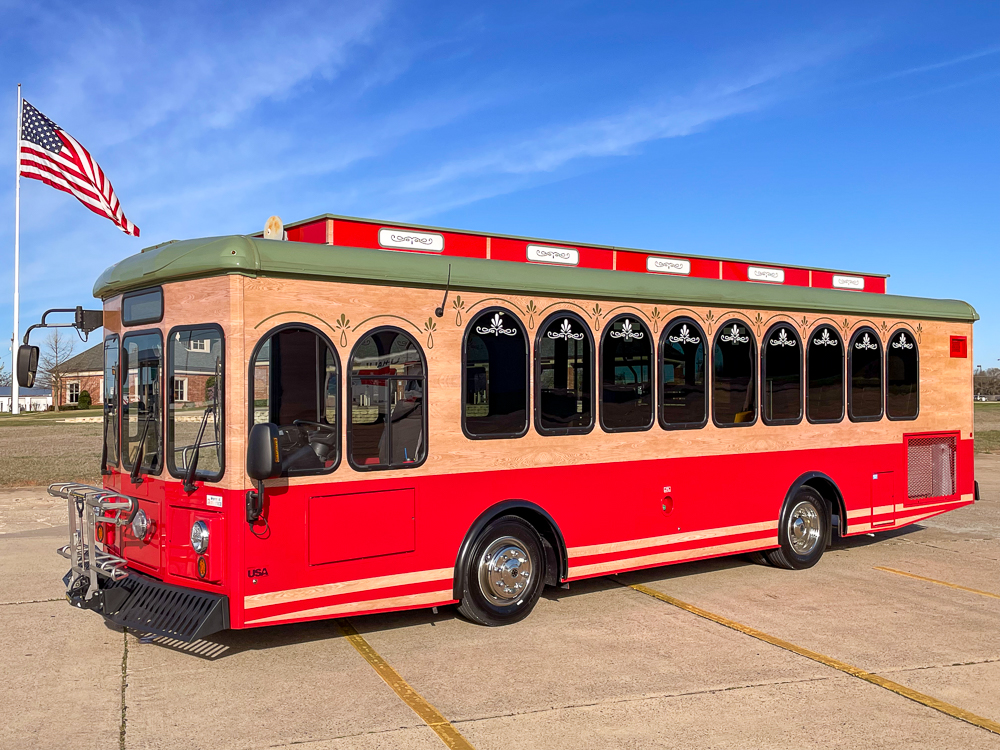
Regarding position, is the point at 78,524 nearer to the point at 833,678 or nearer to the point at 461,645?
the point at 461,645

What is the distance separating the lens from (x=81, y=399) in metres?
72.0

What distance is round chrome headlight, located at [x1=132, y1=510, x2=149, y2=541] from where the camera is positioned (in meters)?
6.09

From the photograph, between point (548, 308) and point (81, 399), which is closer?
point (548, 308)

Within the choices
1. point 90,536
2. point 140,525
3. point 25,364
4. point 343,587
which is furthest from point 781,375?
point 25,364

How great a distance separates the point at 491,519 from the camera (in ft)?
21.9

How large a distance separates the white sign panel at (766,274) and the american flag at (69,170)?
13810 millimetres

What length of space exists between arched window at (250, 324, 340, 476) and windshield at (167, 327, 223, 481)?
0.91 feet

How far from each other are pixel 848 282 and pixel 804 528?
2959 mm

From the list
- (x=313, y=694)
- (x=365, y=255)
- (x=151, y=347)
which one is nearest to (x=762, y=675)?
(x=313, y=694)

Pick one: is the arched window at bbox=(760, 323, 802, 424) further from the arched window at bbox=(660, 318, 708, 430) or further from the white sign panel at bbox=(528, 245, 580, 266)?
the white sign panel at bbox=(528, 245, 580, 266)

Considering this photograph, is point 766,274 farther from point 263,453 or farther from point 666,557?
point 263,453

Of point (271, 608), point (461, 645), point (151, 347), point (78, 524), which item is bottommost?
point (461, 645)

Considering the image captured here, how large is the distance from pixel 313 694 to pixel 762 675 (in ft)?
9.15

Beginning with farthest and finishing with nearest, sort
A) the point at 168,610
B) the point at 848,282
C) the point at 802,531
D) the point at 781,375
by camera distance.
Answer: the point at 848,282, the point at 802,531, the point at 781,375, the point at 168,610
